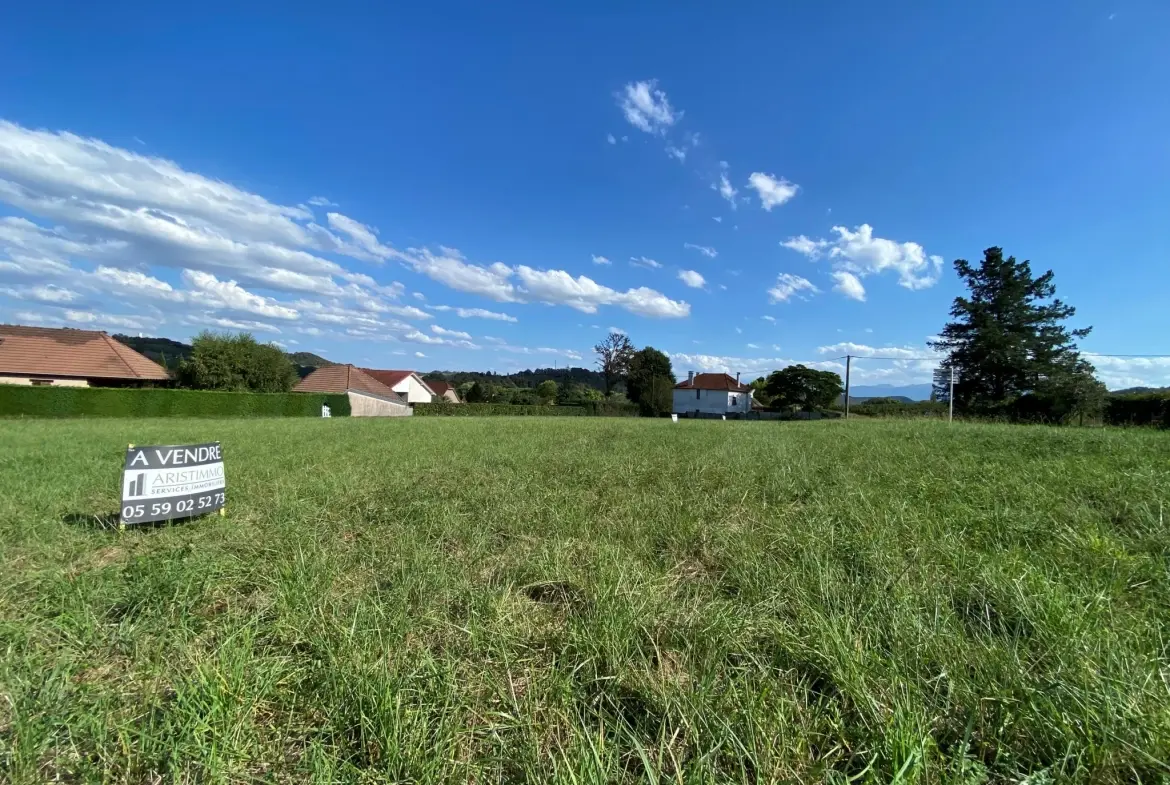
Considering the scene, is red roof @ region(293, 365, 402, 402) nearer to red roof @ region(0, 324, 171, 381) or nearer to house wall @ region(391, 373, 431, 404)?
house wall @ region(391, 373, 431, 404)

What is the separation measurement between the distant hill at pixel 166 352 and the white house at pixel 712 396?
45370 millimetres

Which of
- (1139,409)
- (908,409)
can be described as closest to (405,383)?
(908,409)

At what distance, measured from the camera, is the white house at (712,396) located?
218 ft

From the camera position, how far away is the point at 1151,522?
3.33 metres

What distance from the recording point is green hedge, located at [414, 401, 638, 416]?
147 feet

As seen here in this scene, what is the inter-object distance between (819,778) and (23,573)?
4305 mm

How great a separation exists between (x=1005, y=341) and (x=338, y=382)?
53595 millimetres

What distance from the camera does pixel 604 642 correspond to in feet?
6.70

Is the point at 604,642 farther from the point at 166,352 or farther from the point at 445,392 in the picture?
the point at 445,392

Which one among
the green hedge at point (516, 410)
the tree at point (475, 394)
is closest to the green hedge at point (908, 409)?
the green hedge at point (516, 410)

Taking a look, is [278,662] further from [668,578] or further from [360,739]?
[668,578]

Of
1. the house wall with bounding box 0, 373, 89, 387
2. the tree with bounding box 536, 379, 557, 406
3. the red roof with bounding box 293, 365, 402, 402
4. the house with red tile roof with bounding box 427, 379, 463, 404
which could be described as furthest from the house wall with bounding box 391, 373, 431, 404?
the house wall with bounding box 0, 373, 89, 387

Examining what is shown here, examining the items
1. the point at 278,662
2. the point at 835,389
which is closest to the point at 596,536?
the point at 278,662

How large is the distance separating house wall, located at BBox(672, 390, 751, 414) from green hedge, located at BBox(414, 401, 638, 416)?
16577mm
